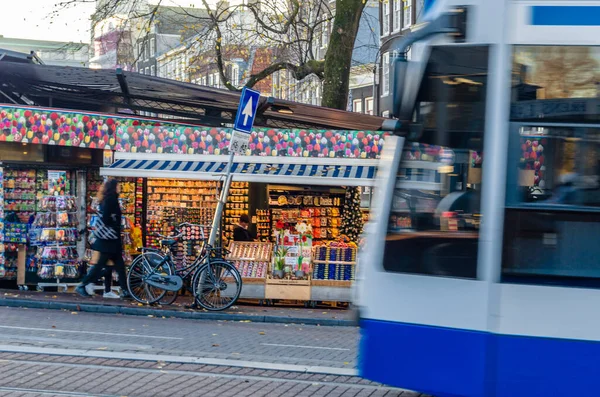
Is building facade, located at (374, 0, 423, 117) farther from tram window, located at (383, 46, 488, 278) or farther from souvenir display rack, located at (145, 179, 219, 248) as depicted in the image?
tram window, located at (383, 46, 488, 278)

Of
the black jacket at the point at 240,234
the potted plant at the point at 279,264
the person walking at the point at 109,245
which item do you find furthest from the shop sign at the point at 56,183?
the potted plant at the point at 279,264

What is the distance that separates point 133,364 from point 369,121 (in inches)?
368

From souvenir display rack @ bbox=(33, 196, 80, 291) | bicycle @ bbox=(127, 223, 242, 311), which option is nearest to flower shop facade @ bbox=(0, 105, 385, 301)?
souvenir display rack @ bbox=(33, 196, 80, 291)

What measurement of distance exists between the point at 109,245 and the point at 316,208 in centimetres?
512

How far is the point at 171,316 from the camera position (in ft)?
46.0

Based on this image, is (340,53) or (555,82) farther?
(340,53)

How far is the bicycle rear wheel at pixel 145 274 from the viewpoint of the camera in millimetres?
14531

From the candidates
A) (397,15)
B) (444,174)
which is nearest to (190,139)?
(444,174)

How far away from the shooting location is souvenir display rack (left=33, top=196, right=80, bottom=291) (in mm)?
15555

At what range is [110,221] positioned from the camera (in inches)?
574

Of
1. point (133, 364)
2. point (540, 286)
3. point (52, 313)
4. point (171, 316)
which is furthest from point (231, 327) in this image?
point (540, 286)

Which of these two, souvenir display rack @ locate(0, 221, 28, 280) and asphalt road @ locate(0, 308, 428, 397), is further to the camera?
souvenir display rack @ locate(0, 221, 28, 280)

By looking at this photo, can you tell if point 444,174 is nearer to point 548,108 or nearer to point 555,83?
point 548,108

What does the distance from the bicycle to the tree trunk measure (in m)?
7.37
